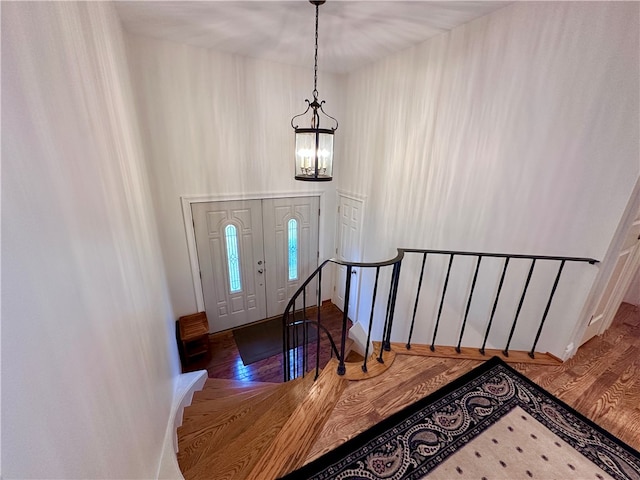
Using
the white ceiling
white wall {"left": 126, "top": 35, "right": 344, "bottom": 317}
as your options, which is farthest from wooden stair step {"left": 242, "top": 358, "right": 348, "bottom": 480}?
the white ceiling

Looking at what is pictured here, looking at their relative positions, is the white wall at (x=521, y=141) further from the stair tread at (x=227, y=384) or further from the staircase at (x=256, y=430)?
the stair tread at (x=227, y=384)

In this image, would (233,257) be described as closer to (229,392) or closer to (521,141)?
(229,392)

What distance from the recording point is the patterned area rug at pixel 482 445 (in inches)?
52.1

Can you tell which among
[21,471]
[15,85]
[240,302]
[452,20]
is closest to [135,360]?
[21,471]

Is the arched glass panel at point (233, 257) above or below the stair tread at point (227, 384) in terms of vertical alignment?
above

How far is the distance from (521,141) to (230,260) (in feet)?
12.2

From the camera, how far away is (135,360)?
156 cm

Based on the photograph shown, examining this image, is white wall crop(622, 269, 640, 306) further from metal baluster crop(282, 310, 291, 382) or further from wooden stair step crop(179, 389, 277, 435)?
wooden stair step crop(179, 389, 277, 435)

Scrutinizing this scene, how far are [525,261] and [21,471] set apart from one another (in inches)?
111

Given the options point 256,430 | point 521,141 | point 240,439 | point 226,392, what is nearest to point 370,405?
point 256,430

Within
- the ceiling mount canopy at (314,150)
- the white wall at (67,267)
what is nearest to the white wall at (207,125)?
the white wall at (67,267)

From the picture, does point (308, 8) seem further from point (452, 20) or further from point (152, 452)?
point (152, 452)

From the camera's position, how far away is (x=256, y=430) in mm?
1916

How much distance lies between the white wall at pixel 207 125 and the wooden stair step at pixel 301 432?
9.05ft
